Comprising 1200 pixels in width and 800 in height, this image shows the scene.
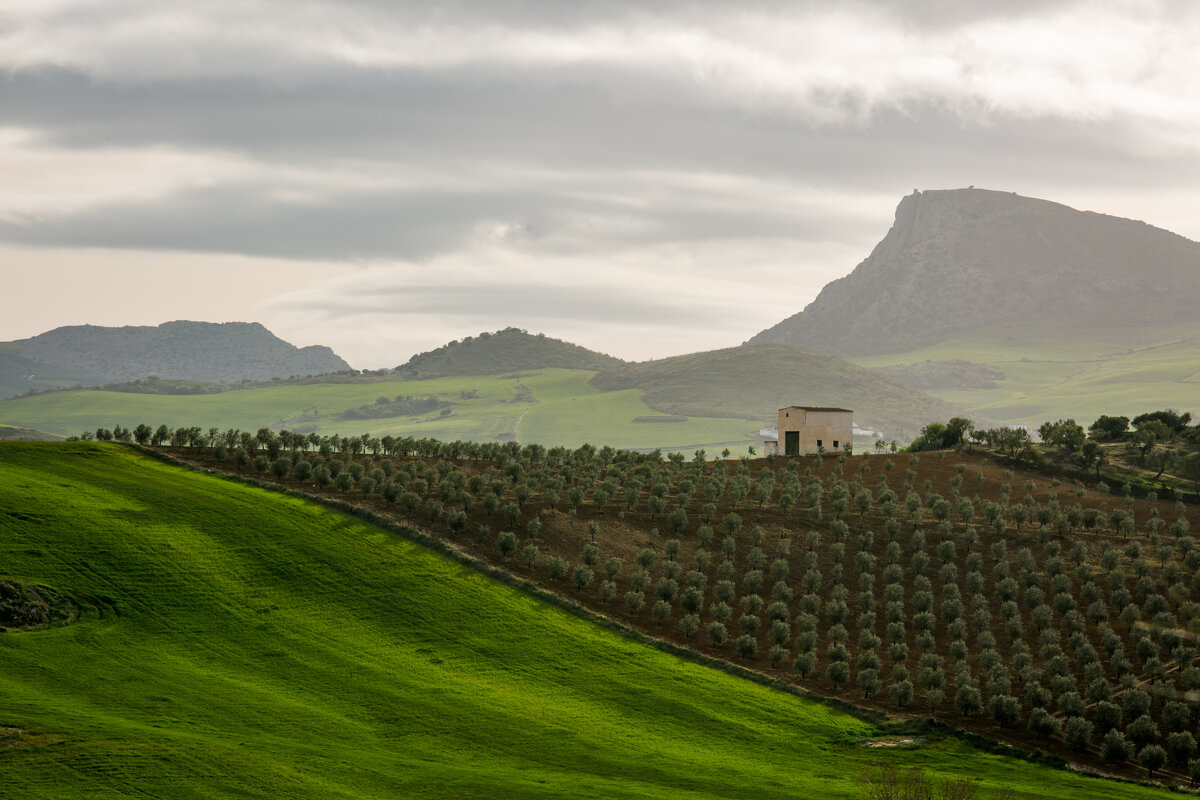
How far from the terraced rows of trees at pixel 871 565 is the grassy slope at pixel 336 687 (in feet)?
15.6

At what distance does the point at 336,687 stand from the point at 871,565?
130 feet

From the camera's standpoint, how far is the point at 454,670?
55.7 metres

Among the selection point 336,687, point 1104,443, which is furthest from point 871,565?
point 1104,443

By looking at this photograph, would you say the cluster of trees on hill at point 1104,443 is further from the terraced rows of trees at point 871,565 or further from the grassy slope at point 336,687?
the grassy slope at point 336,687

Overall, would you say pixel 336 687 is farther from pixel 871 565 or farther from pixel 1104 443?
pixel 1104 443

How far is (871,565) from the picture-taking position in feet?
248

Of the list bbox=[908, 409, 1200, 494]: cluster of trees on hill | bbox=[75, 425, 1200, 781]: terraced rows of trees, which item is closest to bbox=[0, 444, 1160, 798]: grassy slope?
bbox=[75, 425, 1200, 781]: terraced rows of trees

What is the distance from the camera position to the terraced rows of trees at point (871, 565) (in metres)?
56.9

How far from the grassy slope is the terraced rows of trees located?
474 cm

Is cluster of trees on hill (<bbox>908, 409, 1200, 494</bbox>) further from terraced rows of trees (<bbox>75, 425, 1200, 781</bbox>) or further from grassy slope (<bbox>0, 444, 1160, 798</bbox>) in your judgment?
grassy slope (<bbox>0, 444, 1160, 798</bbox>)

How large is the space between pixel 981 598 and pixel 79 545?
2158 inches

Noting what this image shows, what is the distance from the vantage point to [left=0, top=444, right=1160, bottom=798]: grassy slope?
139 ft

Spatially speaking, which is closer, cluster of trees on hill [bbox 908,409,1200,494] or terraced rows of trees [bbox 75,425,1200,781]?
terraced rows of trees [bbox 75,425,1200,781]

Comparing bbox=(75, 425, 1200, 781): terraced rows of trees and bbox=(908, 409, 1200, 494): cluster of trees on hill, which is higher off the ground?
bbox=(908, 409, 1200, 494): cluster of trees on hill
